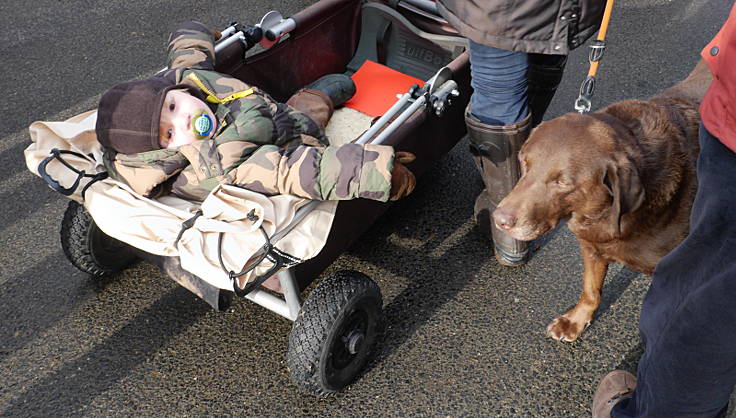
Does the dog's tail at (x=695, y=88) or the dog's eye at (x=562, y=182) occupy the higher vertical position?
the dog's tail at (x=695, y=88)

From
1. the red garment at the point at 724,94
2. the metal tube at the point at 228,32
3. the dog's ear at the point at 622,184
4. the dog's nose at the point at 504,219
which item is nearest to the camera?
the red garment at the point at 724,94

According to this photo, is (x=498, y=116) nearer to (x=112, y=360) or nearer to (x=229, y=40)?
(x=229, y=40)

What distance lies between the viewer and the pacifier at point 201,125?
2.25 metres

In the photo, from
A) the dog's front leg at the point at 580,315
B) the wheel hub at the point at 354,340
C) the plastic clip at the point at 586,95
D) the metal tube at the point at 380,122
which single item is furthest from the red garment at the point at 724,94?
the wheel hub at the point at 354,340

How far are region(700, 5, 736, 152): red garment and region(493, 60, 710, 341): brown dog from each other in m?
0.45

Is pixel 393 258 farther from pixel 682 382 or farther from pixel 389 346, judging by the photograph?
pixel 682 382

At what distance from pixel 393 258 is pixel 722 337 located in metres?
1.76

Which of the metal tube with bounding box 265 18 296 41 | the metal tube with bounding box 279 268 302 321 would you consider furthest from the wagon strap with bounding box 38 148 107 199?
the metal tube with bounding box 265 18 296 41

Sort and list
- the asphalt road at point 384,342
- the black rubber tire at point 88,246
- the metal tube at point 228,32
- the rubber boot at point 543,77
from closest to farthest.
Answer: the asphalt road at point 384,342 < the black rubber tire at point 88,246 < the rubber boot at point 543,77 < the metal tube at point 228,32

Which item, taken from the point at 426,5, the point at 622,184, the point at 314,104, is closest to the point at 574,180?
the point at 622,184

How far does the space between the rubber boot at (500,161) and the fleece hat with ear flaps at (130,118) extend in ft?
4.35

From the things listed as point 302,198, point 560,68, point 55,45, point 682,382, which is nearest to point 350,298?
point 302,198

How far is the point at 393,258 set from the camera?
9.96 ft

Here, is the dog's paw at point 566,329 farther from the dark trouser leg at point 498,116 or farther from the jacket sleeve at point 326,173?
the jacket sleeve at point 326,173
